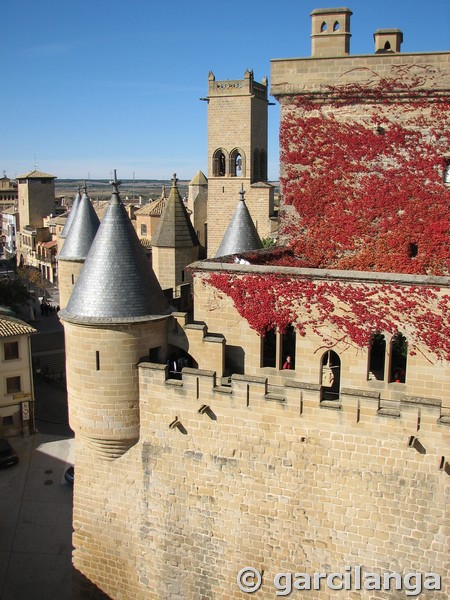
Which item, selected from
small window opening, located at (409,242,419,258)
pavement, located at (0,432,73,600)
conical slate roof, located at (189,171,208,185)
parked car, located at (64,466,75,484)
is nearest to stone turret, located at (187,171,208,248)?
conical slate roof, located at (189,171,208,185)

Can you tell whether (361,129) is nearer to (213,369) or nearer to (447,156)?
(447,156)

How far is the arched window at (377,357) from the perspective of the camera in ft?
49.5

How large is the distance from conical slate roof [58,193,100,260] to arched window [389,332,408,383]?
13.1 m

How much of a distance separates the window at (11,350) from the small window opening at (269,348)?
69.2ft

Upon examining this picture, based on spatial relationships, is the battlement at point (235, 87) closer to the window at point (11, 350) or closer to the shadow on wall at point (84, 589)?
the window at point (11, 350)

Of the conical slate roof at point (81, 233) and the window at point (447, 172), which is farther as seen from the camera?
the conical slate roof at point (81, 233)

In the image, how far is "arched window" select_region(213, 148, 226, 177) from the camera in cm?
5590

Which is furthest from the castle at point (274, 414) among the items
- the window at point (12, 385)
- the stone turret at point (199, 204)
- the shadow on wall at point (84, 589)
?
the stone turret at point (199, 204)

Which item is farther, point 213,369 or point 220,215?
point 220,215

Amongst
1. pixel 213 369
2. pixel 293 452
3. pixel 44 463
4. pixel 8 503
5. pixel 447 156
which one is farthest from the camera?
pixel 44 463

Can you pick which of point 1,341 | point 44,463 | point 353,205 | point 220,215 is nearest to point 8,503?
point 44,463

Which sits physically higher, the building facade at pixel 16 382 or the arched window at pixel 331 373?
the arched window at pixel 331 373

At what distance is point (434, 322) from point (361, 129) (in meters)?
7.16

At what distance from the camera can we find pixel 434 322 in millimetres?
14062
